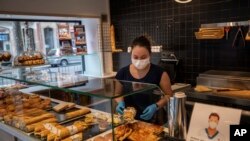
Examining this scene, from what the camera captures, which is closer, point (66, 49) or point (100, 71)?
point (66, 49)

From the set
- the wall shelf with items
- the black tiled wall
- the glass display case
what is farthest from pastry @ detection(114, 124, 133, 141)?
the wall shelf with items

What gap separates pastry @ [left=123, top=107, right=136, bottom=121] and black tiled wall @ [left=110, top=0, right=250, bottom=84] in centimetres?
188

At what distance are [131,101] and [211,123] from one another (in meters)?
0.62

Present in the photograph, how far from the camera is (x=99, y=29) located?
12.5ft

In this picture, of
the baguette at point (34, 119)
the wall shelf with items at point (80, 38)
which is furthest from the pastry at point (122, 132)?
the wall shelf with items at point (80, 38)

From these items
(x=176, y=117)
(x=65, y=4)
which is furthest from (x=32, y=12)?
(x=176, y=117)

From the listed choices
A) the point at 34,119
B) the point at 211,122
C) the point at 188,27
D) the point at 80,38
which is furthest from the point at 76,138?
the point at 80,38

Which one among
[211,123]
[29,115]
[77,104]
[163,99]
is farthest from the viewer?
[77,104]

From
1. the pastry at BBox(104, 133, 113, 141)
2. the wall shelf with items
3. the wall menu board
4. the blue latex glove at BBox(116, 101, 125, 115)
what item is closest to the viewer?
the pastry at BBox(104, 133, 113, 141)

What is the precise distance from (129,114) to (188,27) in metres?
2.08

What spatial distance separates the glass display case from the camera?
116cm

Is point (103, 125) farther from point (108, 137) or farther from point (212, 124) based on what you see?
point (212, 124)

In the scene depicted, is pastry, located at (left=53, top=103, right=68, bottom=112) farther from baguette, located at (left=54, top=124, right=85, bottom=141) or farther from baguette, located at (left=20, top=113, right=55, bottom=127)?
baguette, located at (left=54, top=124, right=85, bottom=141)

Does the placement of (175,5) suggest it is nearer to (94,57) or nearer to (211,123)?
(94,57)
